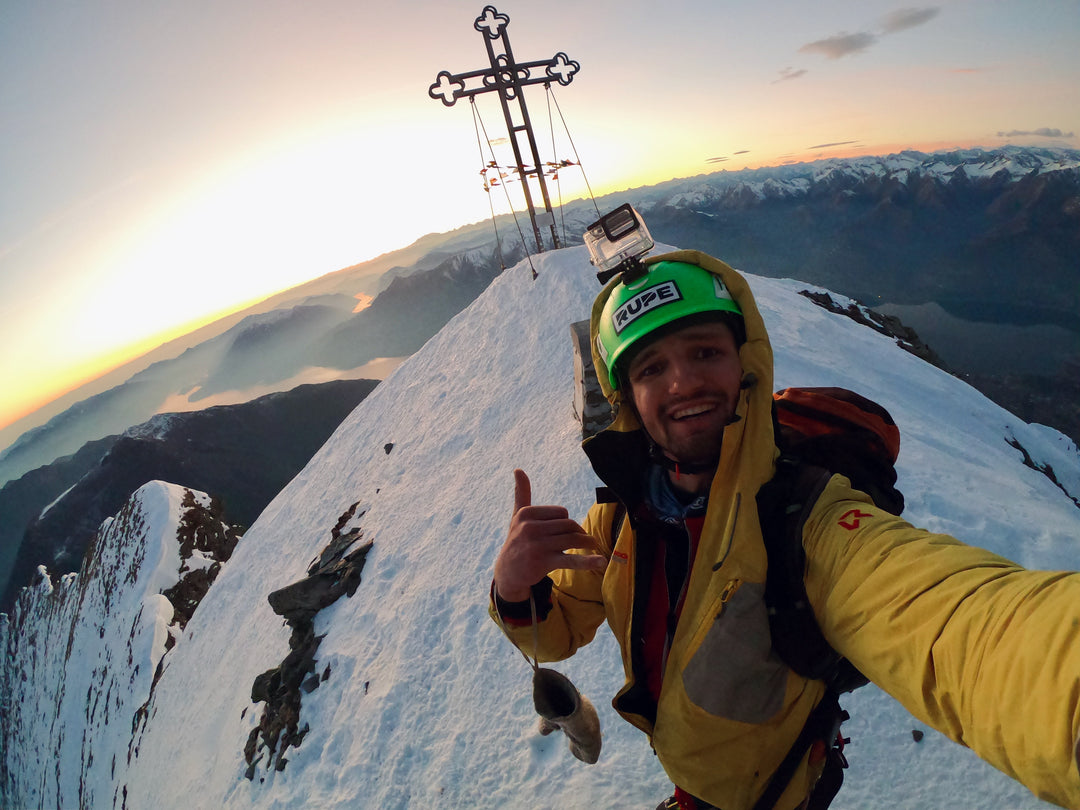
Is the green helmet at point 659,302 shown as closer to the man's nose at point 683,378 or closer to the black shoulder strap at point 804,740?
the man's nose at point 683,378

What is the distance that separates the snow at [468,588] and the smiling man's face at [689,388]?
396cm

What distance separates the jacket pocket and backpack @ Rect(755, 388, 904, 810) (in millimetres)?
66

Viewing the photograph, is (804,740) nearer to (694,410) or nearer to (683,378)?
(694,410)

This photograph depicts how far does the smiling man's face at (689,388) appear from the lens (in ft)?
6.84

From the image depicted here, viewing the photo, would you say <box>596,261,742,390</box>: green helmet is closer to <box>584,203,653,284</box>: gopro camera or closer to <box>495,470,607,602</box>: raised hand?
<box>584,203,653,284</box>: gopro camera

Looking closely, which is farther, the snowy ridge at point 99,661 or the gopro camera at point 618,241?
the snowy ridge at point 99,661

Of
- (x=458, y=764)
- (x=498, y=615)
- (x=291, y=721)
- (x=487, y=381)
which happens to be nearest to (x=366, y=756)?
(x=458, y=764)

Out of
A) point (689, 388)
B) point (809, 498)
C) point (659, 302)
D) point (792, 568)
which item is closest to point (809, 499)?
point (809, 498)

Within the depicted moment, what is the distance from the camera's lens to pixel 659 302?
2285mm

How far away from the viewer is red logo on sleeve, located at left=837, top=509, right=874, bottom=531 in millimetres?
1684

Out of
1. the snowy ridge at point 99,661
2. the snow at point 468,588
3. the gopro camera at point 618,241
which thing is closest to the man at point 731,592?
the gopro camera at point 618,241

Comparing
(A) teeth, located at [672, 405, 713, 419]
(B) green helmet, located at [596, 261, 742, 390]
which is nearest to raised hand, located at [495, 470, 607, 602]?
(A) teeth, located at [672, 405, 713, 419]

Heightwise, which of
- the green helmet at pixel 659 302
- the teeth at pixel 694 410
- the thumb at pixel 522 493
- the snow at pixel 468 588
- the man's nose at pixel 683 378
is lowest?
the snow at pixel 468 588

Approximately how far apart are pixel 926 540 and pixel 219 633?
1729 cm
